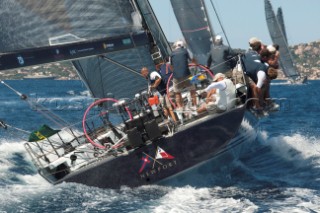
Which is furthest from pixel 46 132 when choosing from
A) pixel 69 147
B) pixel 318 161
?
pixel 318 161

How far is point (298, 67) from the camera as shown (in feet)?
427

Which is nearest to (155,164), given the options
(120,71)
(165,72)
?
(165,72)

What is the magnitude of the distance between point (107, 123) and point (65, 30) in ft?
6.18

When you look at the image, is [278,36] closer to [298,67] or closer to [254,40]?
[254,40]

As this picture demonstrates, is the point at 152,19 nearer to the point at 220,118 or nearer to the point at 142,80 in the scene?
the point at 142,80

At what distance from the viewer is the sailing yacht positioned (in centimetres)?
907

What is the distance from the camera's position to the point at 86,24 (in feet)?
33.6

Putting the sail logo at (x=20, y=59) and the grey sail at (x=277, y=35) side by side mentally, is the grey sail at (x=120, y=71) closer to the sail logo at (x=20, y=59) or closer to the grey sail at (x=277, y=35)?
the sail logo at (x=20, y=59)

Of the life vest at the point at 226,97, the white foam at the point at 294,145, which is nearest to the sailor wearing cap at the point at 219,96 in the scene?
the life vest at the point at 226,97

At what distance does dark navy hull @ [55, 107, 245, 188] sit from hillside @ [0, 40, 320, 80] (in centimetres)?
9584

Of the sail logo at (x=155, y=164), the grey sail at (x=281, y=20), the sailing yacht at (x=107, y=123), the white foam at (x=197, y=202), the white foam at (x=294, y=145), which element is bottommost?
the white foam at (x=294, y=145)

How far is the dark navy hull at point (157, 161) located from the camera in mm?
9062

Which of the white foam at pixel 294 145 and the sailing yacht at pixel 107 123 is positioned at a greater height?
the sailing yacht at pixel 107 123

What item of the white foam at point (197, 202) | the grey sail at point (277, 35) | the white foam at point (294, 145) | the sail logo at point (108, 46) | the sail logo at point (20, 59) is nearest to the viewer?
the white foam at point (197, 202)
